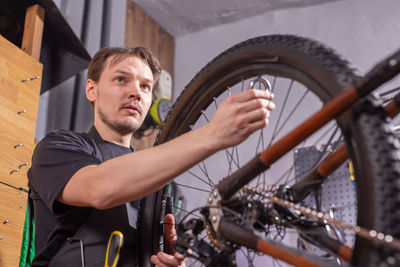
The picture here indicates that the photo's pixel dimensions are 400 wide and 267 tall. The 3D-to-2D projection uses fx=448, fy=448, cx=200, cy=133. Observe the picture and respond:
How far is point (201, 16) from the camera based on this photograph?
3.21 metres

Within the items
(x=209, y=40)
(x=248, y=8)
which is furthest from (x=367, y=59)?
(x=209, y=40)

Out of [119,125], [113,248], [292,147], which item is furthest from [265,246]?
[119,125]

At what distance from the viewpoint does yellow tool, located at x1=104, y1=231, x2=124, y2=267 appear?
0.88 meters

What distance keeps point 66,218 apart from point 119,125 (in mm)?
319

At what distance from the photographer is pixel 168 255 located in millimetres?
888

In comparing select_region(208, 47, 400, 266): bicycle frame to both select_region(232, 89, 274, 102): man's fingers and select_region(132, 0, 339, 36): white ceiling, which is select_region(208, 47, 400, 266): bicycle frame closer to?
select_region(232, 89, 274, 102): man's fingers

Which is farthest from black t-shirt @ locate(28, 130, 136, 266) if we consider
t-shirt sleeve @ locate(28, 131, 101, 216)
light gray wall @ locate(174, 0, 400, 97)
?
light gray wall @ locate(174, 0, 400, 97)

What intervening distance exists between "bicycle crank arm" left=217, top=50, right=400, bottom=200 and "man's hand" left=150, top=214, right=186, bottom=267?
33 centimetres

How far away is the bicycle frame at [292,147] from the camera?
0.53 meters

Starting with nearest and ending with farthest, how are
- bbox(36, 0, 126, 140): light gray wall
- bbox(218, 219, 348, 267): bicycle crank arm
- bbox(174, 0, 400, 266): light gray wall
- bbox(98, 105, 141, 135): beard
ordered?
bbox(218, 219, 348, 267): bicycle crank arm → bbox(98, 105, 141, 135): beard → bbox(36, 0, 126, 140): light gray wall → bbox(174, 0, 400, 266): light gray wall

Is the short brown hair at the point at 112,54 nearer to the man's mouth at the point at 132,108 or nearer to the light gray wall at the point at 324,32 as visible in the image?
the man's mouth at the point at 132,108

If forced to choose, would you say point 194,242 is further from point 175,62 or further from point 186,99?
point 175,62

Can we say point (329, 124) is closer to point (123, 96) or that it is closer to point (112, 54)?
point (123, 96)

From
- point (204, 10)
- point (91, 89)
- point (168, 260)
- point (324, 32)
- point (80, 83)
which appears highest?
point (204, 10)
